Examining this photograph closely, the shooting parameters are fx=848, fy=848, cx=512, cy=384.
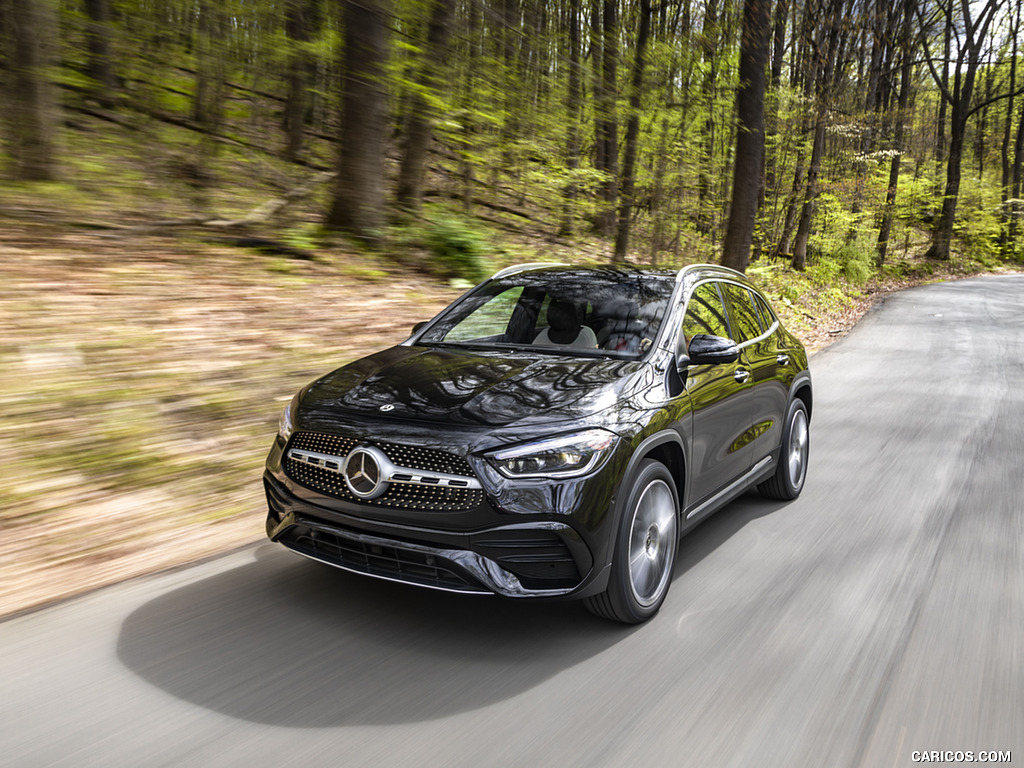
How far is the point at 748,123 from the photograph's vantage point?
14.9 metres

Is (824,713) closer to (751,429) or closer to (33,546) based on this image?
(751,429)

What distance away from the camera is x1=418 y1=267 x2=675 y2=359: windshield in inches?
175

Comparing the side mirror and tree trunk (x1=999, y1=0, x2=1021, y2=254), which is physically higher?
tree trunk (x1=999, y1=0, x2=1021, y2=254)

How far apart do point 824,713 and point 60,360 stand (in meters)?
5.18

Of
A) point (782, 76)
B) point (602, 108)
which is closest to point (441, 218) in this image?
point (602, 108)

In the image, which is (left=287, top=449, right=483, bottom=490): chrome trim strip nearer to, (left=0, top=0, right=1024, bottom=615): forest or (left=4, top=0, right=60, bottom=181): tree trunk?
(left=0, top=0, right=1024, bottom=615): forest

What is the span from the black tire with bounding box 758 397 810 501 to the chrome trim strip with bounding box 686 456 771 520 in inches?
12.3

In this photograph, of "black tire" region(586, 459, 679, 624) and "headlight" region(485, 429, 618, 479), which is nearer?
"headlight" region(485, 429, 618, 479)

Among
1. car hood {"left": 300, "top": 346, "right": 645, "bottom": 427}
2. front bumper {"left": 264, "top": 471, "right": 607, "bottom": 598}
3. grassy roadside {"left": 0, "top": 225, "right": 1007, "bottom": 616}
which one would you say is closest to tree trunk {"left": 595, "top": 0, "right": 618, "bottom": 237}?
grassy roadside {"left": 0, "top": 225, "right": 1007, "bottom": 616}

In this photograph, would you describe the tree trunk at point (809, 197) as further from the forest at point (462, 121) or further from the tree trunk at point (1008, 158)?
the tree trunk at point (1008, 158)

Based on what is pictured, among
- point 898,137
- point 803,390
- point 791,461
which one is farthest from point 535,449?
point 898,137

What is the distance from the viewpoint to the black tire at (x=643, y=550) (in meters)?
3.59

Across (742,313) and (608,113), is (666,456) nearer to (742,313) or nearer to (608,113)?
(742,313)

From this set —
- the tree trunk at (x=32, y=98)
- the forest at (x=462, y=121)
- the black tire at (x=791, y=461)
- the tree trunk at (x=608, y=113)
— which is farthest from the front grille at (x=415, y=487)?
the tree trunk at (x=608, y=113)
